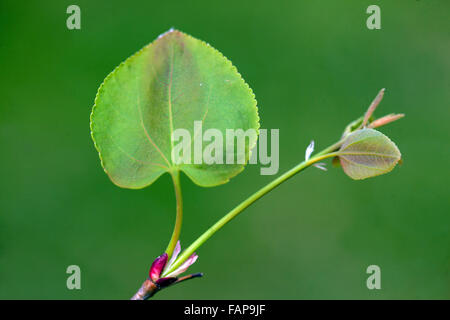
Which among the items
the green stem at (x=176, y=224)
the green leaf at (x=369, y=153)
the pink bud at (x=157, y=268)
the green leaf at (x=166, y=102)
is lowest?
the pink bud at (x=157, y=268)

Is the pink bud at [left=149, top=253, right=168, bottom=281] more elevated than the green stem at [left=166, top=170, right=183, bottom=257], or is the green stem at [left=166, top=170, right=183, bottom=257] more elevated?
the green stem at [left=166, top=170, right=183, bottom=257]

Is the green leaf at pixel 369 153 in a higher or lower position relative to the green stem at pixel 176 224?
higher

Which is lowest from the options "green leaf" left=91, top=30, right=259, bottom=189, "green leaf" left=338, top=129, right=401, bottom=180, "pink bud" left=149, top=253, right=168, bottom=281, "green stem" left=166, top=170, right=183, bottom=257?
"pink bud" left=149, top=253, right=168, bottom=281

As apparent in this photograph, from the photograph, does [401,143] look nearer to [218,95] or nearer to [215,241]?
[215,241]

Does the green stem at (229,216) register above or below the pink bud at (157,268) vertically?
above

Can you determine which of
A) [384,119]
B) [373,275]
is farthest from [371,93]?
[384,119]
